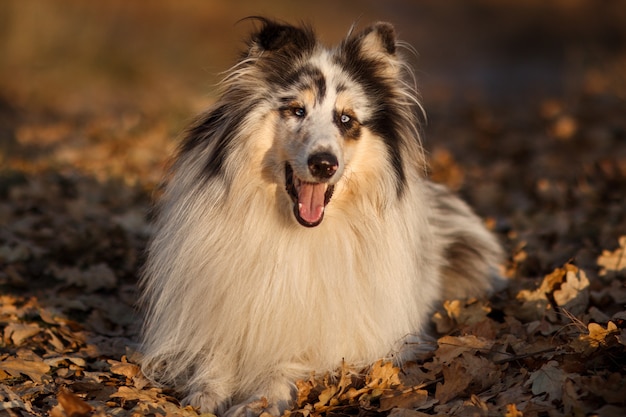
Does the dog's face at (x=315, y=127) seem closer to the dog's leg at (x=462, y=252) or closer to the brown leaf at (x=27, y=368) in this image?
the dog's leg at (x=462, y=252)

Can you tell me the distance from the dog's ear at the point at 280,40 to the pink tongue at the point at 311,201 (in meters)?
0.75

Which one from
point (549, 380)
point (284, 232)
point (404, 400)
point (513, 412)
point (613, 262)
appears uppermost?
point (613, 262)

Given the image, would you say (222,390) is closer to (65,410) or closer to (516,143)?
(65,410)

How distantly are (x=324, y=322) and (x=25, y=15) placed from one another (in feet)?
41.4

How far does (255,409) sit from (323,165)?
1.22 metres

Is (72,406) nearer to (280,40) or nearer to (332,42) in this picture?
(280,40)

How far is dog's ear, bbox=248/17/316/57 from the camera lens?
13.7ft

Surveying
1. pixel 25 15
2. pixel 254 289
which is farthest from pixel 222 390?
pixel 25 15

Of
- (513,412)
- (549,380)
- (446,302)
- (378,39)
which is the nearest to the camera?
(513,412)

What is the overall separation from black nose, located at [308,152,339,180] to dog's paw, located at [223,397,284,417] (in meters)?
1.12

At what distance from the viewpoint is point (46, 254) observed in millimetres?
5965

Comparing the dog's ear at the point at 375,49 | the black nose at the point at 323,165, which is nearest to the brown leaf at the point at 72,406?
the black nose at the point at 323,165

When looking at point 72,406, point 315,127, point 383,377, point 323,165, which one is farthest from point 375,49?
point 72,406

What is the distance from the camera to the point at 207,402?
3.89 m
